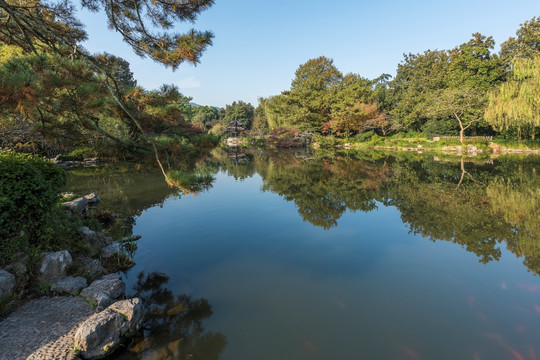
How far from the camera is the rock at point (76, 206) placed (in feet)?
19.0

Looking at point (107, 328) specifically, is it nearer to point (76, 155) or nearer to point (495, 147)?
point (76, 155)

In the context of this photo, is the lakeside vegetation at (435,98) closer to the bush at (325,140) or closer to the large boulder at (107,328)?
the bush at (325,140)

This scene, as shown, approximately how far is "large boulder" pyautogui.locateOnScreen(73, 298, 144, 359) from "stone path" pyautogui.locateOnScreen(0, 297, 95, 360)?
0.13 metres

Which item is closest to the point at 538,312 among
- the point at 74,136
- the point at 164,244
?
the point at 164,244

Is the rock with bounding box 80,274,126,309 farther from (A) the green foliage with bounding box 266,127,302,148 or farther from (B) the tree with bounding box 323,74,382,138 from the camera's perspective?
(A) the green foliage with bounding box 266,127,302,148

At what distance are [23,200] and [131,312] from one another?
2.07 meters

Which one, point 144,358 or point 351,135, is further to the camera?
point 351,135

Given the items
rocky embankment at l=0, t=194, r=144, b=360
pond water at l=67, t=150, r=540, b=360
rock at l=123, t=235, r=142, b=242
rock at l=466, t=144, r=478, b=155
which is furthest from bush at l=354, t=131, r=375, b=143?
rocky embankment at l=0, t=194, r=144, b=360

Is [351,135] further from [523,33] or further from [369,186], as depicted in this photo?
[369,186]

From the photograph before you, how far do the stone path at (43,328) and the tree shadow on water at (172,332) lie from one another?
0.51 m

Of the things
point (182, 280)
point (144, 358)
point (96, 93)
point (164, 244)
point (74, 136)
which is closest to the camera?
point (144, 358)

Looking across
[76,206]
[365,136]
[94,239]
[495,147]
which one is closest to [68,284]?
[94,239]

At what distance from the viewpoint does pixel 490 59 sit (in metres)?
24.2

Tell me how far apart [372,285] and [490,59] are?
3004 cm
